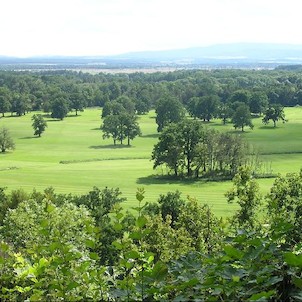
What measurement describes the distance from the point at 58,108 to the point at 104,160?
58.4m

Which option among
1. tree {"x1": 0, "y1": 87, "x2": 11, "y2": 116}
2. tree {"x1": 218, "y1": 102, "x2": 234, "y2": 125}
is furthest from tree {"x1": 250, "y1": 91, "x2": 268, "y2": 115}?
tree {"x1": 0, "y1": 87, "x2": 11, "y2": 116}

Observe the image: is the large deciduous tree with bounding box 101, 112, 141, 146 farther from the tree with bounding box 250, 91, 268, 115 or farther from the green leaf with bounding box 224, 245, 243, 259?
the green leaf with bounding box 224, 245, 243, 259

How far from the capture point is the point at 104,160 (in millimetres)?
81750

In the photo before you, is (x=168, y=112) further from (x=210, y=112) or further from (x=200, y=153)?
(x=200, y=153)

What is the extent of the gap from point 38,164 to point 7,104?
225ft

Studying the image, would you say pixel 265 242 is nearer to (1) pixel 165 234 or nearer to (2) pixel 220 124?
(1) pixel 165 234

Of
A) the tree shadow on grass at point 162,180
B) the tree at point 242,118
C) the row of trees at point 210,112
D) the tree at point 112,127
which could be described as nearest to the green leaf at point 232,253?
the tree shadow on grass at point 162,180

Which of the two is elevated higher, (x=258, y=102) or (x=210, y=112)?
(x=258, y=102)

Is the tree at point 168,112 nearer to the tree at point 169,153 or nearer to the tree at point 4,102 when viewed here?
the tree at point 169,153

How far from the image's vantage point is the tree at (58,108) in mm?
135000

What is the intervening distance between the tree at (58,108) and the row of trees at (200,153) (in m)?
67.7

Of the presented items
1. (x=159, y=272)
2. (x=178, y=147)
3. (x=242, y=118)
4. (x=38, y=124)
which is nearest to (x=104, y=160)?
(x=178, y=147)

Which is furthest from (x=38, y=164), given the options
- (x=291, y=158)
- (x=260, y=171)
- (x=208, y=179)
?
(x=291, y=158)

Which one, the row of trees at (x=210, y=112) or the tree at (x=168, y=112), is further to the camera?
the tree at (x=168, y=112)
